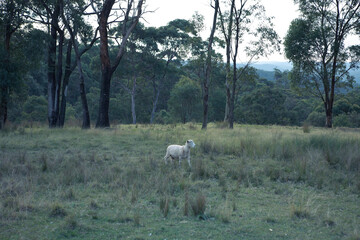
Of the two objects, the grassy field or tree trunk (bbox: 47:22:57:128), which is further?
tree trunk (bbox: 47:22:57:128)

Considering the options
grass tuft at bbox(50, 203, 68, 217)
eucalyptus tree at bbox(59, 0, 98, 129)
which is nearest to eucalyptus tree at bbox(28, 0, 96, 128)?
eucalyptus tree at bbox(59, 0, 98, 129)

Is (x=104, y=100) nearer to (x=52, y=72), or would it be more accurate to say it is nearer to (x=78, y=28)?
(x=52, y=72)

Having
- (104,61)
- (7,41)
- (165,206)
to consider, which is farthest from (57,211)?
(7,41)

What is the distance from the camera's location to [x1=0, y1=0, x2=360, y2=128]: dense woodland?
726 inches

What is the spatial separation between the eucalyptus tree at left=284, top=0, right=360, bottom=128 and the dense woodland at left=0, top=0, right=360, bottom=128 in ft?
0.26

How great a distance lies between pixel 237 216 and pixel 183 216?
903 mm

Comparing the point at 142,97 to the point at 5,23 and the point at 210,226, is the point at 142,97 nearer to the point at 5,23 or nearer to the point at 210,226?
the point at 5,23

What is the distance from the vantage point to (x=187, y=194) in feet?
20.6

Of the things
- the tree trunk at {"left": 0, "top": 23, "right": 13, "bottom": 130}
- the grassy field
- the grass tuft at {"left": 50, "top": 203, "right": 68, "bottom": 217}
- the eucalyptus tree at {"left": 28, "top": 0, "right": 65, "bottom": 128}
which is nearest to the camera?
the grassy field

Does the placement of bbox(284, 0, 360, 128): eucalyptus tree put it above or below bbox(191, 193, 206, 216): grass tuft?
above

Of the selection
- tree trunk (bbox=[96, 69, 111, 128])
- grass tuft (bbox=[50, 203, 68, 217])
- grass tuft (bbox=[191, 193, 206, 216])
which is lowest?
grass tuft (bbox=[50, 203, 68, 217])

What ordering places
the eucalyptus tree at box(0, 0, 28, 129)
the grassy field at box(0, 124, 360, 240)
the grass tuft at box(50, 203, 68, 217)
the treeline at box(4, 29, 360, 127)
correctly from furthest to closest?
the treeline at box(4, 29, 360, 127) < the eucalyptus tree at box(0, 0, 28, 129) < the grass tuft at box(50, 203, 68, 217) < the grassy field at box(0, 124, 360, 240)

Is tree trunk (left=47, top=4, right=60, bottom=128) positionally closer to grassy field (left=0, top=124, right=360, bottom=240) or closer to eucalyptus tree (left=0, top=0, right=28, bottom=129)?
eucalyptus tree (left=0, top=0, right=28, bottom=129)

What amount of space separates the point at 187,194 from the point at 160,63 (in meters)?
37.2
